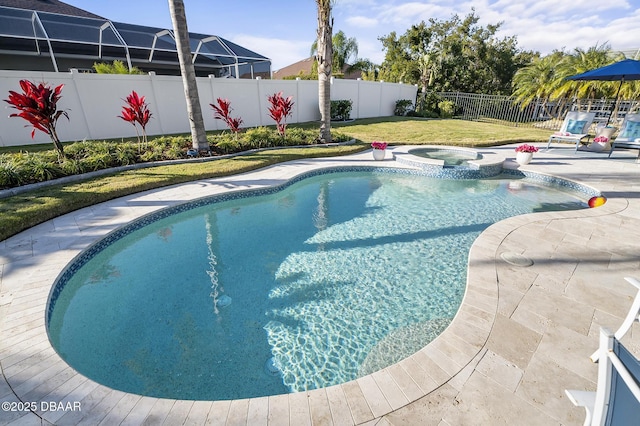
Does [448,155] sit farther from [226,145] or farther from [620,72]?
[226,145]

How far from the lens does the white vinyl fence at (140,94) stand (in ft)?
33.6

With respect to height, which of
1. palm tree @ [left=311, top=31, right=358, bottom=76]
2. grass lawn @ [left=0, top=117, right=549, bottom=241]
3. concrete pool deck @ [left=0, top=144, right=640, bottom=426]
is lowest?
concrete pool deck @ [left=0, top=144, right=640, bottom=426]

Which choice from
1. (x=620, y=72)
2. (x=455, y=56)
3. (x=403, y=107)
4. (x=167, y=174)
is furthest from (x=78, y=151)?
(x=455, y=56)

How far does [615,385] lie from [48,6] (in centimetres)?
3294

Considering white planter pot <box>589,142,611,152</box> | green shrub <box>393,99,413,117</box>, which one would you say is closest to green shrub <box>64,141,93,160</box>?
white planter pot <box>589,142,611,152</box>

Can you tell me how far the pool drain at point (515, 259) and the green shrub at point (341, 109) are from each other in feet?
54.3

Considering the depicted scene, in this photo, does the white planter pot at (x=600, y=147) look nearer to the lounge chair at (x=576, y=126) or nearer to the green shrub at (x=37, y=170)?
the lounge chair at (x=576, y=126)

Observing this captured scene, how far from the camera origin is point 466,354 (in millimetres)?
2795

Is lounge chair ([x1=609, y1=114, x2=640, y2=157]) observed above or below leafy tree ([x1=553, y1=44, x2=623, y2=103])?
below

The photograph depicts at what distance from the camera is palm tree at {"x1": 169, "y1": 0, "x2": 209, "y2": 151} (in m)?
8.20

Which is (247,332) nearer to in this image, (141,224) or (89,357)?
(89,357)

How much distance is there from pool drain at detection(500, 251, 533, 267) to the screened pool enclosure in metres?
20.5

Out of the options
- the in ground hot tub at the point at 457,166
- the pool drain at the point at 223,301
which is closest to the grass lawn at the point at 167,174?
the in ground hot tub at the point at 457,166

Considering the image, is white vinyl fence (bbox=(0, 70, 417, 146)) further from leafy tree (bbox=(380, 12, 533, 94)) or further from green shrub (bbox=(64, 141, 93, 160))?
leafy tree (bbox=(380, 12, 533, 94))
